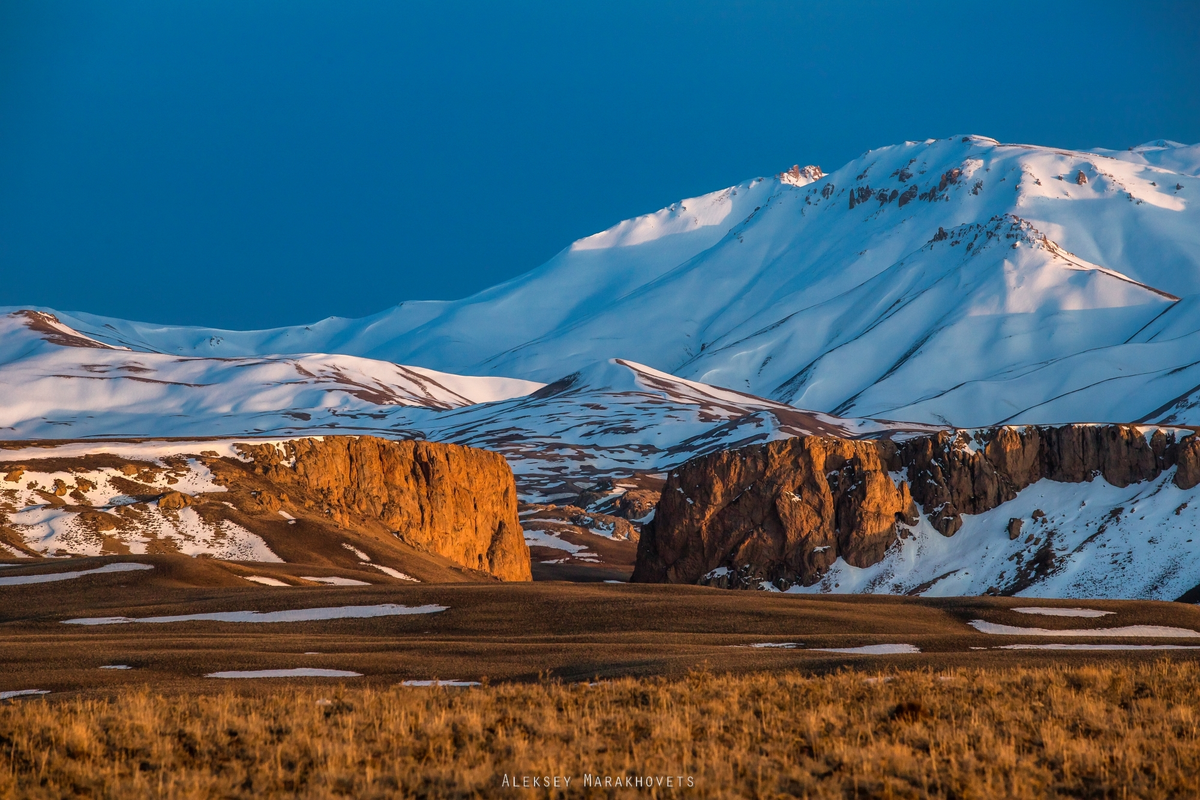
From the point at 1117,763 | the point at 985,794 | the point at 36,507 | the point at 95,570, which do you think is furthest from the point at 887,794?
the point at 36,507

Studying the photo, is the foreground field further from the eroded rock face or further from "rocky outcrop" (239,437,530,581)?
the eroded rock face

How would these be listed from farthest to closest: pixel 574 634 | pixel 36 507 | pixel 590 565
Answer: pixel 590 565
pixel 36 507
pixel 574 634

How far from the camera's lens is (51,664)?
26.3 m

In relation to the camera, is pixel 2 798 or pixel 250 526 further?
pixel 250 526

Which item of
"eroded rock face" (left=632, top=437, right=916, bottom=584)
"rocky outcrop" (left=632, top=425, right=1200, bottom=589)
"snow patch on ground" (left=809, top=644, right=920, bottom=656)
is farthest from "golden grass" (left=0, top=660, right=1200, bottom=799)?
"rocky outcrop" (left=632, top=425, right=1200, bottom=589)

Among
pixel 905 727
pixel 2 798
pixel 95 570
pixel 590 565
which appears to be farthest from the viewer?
pixel 590 565

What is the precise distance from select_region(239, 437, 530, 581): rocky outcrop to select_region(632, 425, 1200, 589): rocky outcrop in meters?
15.3

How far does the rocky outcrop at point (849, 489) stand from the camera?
79938mm

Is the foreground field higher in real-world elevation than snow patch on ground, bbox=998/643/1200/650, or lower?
lower

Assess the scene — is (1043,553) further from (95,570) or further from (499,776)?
(499,776)

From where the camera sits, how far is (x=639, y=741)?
49.6 feet

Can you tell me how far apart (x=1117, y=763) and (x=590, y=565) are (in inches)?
3730

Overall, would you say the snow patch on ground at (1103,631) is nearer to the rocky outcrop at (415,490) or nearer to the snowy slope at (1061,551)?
the snowy slope at (1061,551)

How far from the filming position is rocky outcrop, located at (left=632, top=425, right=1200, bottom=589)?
7994 cm
